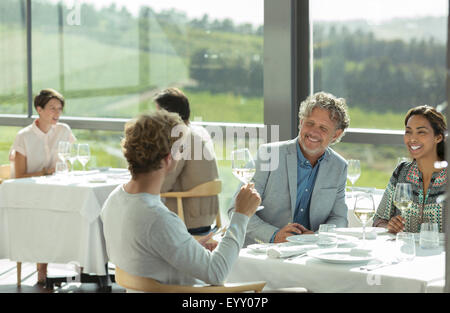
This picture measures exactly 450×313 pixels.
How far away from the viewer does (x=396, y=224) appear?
2842 mm

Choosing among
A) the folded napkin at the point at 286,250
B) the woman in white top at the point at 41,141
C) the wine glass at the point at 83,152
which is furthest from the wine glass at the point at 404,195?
the woman in white top at the point at 41,141

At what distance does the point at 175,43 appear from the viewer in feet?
19.6

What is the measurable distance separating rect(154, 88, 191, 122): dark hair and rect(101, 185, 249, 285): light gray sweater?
2017 millimetres

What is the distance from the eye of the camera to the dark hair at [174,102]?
4.06m

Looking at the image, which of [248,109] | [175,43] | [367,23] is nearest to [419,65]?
[367,23]

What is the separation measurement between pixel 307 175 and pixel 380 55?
1947mm

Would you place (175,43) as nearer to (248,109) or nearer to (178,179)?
(248,109)

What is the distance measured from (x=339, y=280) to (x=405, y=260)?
0.30 metres

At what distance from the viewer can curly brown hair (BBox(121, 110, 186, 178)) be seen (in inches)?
78.9

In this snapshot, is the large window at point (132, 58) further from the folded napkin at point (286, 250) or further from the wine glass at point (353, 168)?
the folded napkin at point (286, 250)

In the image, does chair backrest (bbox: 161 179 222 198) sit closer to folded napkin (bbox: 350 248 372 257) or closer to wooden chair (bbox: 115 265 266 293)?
folded napkin (bbox: 350 248 372 257)

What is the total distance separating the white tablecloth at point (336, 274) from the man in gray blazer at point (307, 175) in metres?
0.70

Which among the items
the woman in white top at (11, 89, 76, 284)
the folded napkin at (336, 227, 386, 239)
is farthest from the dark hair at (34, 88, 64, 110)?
the folded napkin at (336, 227, 386, 239)

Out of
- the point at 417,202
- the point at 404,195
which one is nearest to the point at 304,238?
the point at 404,195
